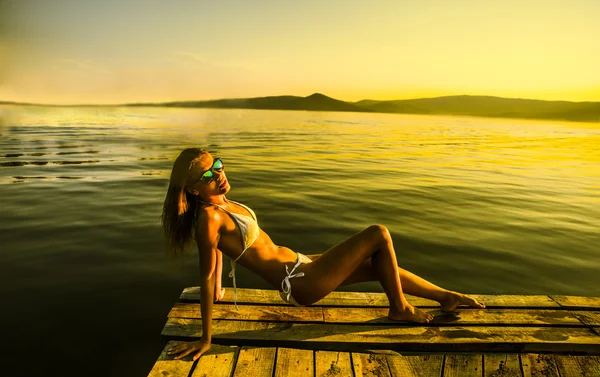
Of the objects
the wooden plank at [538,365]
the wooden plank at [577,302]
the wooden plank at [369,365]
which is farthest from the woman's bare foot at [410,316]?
the wooden plank at [577,302]

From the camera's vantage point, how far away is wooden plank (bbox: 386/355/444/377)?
3.71m

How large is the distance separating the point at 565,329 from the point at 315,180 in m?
13.1

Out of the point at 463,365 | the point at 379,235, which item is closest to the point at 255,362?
the point at 379,235

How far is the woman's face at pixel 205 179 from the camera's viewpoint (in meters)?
3.98

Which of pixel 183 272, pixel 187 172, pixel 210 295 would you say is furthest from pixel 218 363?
pixel 183 272

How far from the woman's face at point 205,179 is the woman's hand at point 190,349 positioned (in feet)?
4.48

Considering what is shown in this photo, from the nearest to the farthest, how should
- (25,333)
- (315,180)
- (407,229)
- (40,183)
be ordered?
(25,333)
(407,229)
(40,183)
(315,180)

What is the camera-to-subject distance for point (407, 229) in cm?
1055

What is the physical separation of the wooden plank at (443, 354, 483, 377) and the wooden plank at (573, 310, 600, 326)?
1482 millimetres

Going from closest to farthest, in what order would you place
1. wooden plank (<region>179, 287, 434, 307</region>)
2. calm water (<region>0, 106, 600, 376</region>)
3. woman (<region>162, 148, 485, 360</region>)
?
woman (<region>162, 148, 485, 360</region>)
wooden plank (<region>179, 287, 434, 307</region>)
calm water (<region>0, 106, 600, 376</region>)

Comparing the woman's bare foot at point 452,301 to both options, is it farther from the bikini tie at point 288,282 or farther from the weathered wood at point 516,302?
the bikini tie at point 288,282

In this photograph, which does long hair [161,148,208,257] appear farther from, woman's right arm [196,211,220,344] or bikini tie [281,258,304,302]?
bikini tie [281,258,304,302]

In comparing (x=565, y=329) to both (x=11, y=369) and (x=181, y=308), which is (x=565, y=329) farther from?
(x=11, y=369)

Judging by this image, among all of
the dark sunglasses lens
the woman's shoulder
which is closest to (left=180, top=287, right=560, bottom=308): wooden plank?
the woman's shoulder
